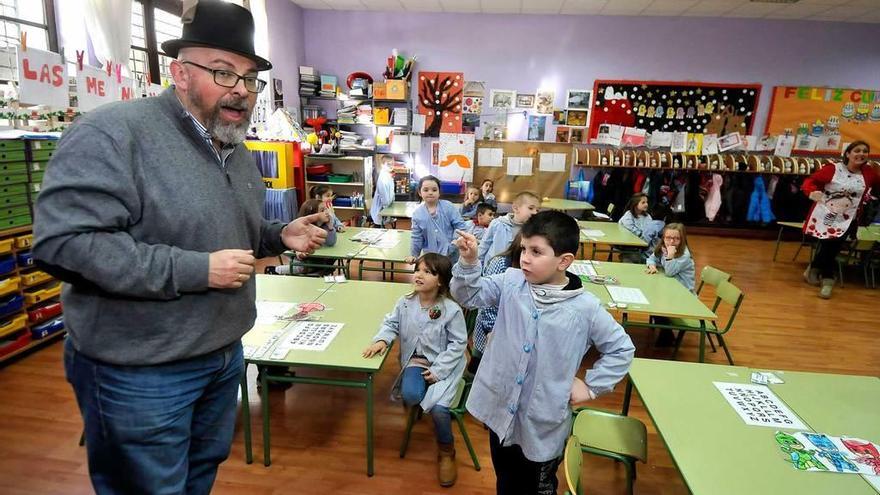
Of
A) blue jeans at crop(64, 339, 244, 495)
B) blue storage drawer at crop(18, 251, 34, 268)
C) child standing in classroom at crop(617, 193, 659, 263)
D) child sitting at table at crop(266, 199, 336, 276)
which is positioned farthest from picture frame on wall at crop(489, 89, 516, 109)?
blue jeans at crop(64, 339, 244, 495)

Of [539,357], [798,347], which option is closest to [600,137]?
[798,347]

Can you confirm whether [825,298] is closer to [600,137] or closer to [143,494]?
[600,137]

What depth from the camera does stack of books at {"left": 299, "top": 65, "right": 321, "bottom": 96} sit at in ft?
26.5

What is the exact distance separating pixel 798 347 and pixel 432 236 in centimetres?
344

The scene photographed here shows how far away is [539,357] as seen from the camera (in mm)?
1664

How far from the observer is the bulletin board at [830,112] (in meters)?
7.86

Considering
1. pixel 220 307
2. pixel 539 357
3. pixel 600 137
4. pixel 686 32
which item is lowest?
pixel 539 357

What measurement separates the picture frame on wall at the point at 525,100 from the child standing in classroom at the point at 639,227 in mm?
3619

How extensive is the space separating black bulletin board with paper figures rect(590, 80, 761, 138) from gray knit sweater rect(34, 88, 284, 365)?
26.9 ft

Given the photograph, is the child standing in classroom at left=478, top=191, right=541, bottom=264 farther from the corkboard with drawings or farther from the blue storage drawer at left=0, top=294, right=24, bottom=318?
the corkboard with drawings

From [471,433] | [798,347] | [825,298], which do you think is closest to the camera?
[471,433]

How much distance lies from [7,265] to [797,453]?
469cm

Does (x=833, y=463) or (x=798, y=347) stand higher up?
(x=833, y=463)

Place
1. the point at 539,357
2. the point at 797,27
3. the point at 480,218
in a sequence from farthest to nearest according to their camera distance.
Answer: the point at 797,27 < the point at 480,218 < the point at 539,357
